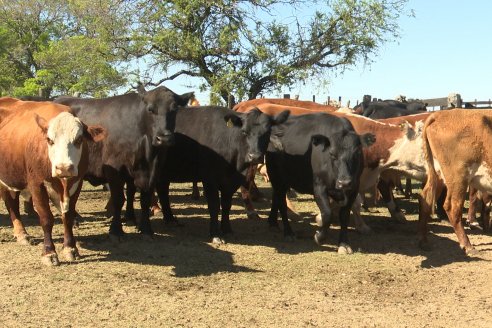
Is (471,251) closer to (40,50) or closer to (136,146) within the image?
(136,146)

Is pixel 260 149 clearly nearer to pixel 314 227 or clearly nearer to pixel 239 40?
pixel 314 227

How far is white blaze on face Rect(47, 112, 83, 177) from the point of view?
601 cm

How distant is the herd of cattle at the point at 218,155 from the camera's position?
6.77 metres

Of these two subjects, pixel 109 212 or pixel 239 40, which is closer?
pixel 109 212

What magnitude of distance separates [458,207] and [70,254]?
15.0 ft

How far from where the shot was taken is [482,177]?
763cm

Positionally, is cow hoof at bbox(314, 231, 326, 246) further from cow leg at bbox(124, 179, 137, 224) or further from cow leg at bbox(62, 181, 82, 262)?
cow leg at bbox(62, 181, 82, 262)

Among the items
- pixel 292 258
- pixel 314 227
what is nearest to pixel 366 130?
pixel 314 227

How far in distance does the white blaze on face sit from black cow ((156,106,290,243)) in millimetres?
1824

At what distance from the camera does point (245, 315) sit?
16.5 feet

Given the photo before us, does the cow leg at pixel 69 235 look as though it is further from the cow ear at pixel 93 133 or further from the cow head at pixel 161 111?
the cow head at pixel 161 111

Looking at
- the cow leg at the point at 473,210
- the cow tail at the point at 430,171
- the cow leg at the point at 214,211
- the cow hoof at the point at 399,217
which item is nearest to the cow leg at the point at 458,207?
the cow tail at the point at 430,171

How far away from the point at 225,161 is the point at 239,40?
9172mm

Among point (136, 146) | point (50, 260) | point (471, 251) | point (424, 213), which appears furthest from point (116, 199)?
point (471, 251)
